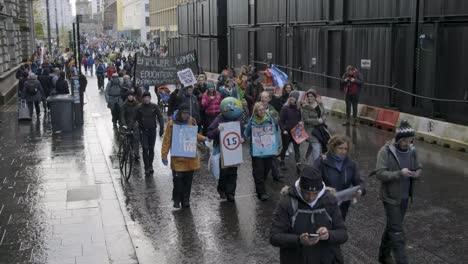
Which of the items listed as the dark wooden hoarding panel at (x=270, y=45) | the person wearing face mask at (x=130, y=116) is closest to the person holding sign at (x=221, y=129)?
the person wearing face mask at (x=130, y=116)

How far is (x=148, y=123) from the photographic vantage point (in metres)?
12.0

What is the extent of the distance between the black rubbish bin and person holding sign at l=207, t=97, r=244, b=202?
9.42m

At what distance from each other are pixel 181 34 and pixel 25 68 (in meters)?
24.5

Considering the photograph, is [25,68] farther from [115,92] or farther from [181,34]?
[181,34]

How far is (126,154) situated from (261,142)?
11.3 feet

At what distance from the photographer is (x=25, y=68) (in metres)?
26.8

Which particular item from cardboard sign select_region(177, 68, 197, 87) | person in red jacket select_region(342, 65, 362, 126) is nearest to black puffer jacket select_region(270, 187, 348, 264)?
cardboard sign select_region(177, 68, 197, 87)

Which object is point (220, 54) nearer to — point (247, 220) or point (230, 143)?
point (230, 143)

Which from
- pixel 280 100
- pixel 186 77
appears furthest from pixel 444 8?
pixel 186 77

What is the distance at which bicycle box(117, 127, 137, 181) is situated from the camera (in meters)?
11.9

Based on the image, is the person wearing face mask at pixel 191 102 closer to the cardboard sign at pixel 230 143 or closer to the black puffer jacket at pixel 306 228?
the cardboard sign at pixel 230 143

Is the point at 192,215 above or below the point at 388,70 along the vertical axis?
below

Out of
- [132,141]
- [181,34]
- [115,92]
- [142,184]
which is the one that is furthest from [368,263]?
[181,34]

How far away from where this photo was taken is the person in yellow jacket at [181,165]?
30.8ft
